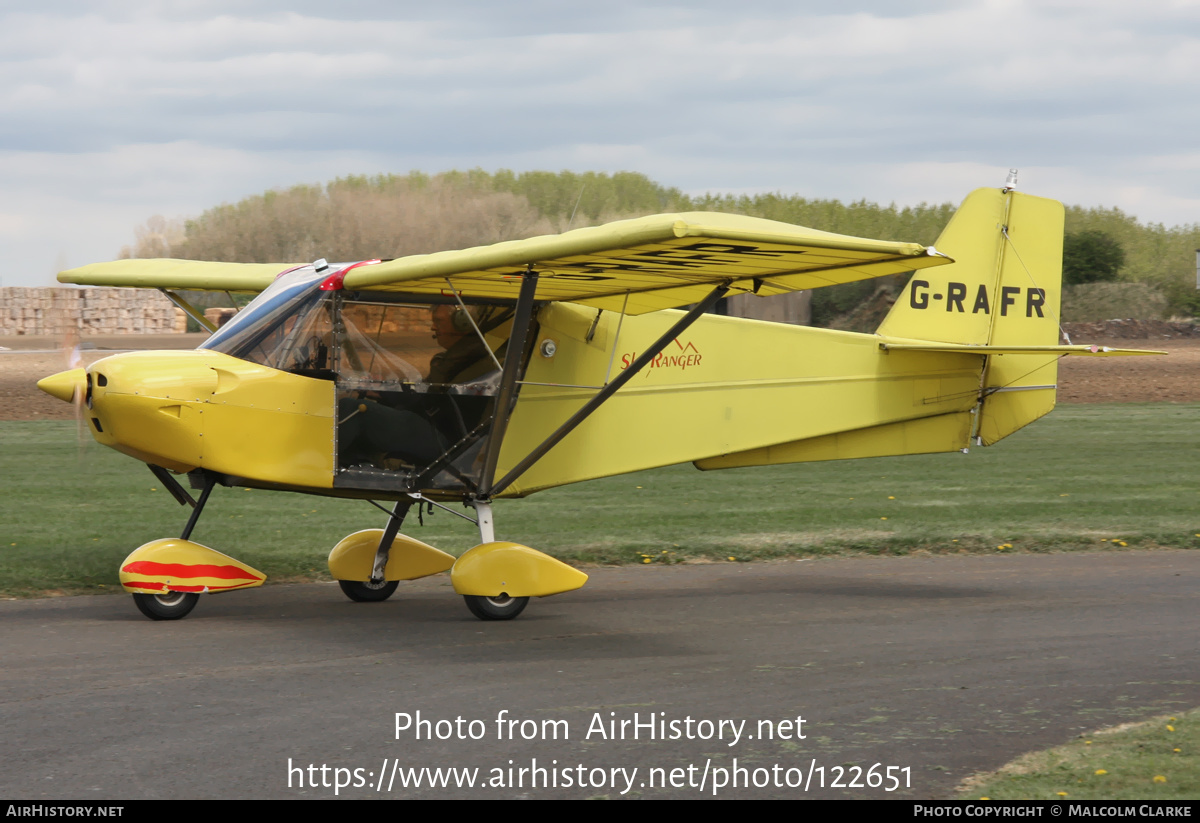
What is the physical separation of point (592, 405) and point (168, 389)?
2.90 m

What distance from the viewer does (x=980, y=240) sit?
10734 millimetres

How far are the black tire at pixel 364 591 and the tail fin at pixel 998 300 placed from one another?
4.88 m

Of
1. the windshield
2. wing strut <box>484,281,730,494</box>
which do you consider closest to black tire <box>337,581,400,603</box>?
wing strut <box>484,281,730,494</box>

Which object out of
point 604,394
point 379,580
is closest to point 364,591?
point 379,580

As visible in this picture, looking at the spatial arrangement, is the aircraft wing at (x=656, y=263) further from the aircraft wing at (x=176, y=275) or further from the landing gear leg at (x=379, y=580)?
the aircraft wing at (x=176, y=275)

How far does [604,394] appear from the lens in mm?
8523

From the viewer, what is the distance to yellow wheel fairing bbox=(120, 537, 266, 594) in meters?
7.97

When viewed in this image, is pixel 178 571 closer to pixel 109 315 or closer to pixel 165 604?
pixel 165 604

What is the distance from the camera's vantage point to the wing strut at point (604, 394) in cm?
818

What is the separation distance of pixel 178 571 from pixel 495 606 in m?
2.19

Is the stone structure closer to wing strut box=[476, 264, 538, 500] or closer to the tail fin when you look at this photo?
the tail fin

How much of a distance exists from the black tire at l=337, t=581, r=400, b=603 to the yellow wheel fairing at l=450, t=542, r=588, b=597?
1.30 m

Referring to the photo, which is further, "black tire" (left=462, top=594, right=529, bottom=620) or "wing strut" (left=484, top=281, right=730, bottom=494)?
"black tire" (left=462, top=594, right=529, bottom=620)

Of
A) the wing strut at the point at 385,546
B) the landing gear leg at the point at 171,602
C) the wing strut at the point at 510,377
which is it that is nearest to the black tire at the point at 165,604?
the landing gear leg at the point at 171,602
